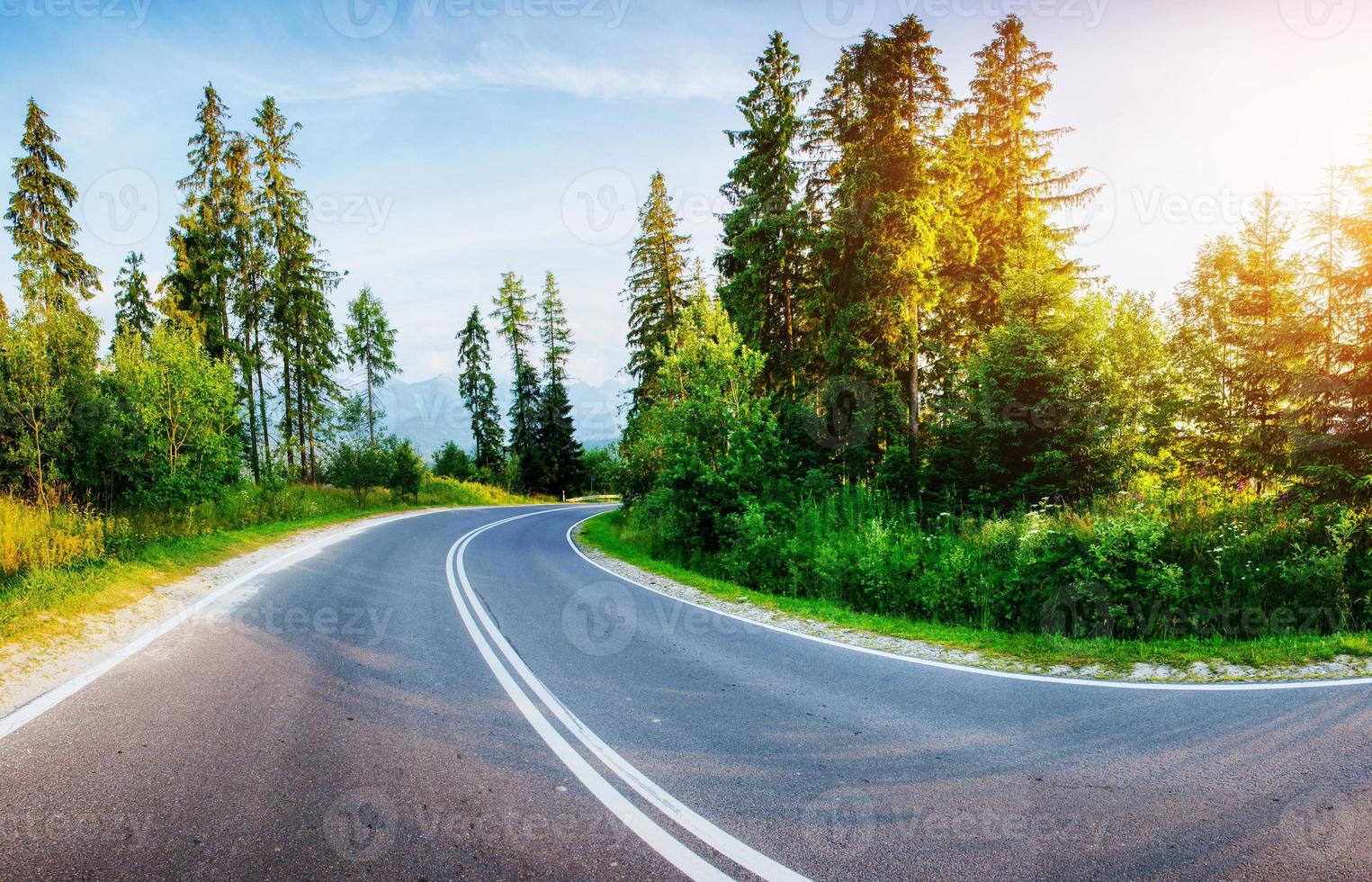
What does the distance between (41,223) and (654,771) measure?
31532 mm

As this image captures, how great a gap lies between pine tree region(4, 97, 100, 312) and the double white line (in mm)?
26649

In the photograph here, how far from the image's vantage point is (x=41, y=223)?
70.0 ft

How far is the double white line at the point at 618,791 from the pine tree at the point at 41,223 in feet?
87.4

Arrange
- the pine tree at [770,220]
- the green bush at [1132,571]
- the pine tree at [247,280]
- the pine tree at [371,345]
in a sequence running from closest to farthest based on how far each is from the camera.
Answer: the green bush at [1132,571]
the pine tree at [770,220]
the pine tree at [247,280]
the pine tree at [371,345]

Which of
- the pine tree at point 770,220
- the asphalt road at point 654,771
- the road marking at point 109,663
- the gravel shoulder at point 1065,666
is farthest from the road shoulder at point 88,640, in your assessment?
the pine tree at point 770,220

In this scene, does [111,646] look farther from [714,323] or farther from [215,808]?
[714,323]

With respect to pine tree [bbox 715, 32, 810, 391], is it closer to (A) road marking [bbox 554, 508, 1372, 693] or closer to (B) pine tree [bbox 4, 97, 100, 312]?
(A) road marking [bbox 554, 508, 1372, 693]

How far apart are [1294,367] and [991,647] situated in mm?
7620

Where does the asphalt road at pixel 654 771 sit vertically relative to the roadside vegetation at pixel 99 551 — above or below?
below

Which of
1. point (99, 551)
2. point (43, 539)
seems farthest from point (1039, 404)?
point (43, 539)

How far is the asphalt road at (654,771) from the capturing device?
122 inches

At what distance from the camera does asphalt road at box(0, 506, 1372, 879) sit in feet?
10.1

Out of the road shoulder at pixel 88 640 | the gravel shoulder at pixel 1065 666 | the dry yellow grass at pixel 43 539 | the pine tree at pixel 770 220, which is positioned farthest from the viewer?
the pine tree at pixel 770 220

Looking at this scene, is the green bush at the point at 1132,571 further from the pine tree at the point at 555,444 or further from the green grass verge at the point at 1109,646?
the pine tree at the point at 555,444
